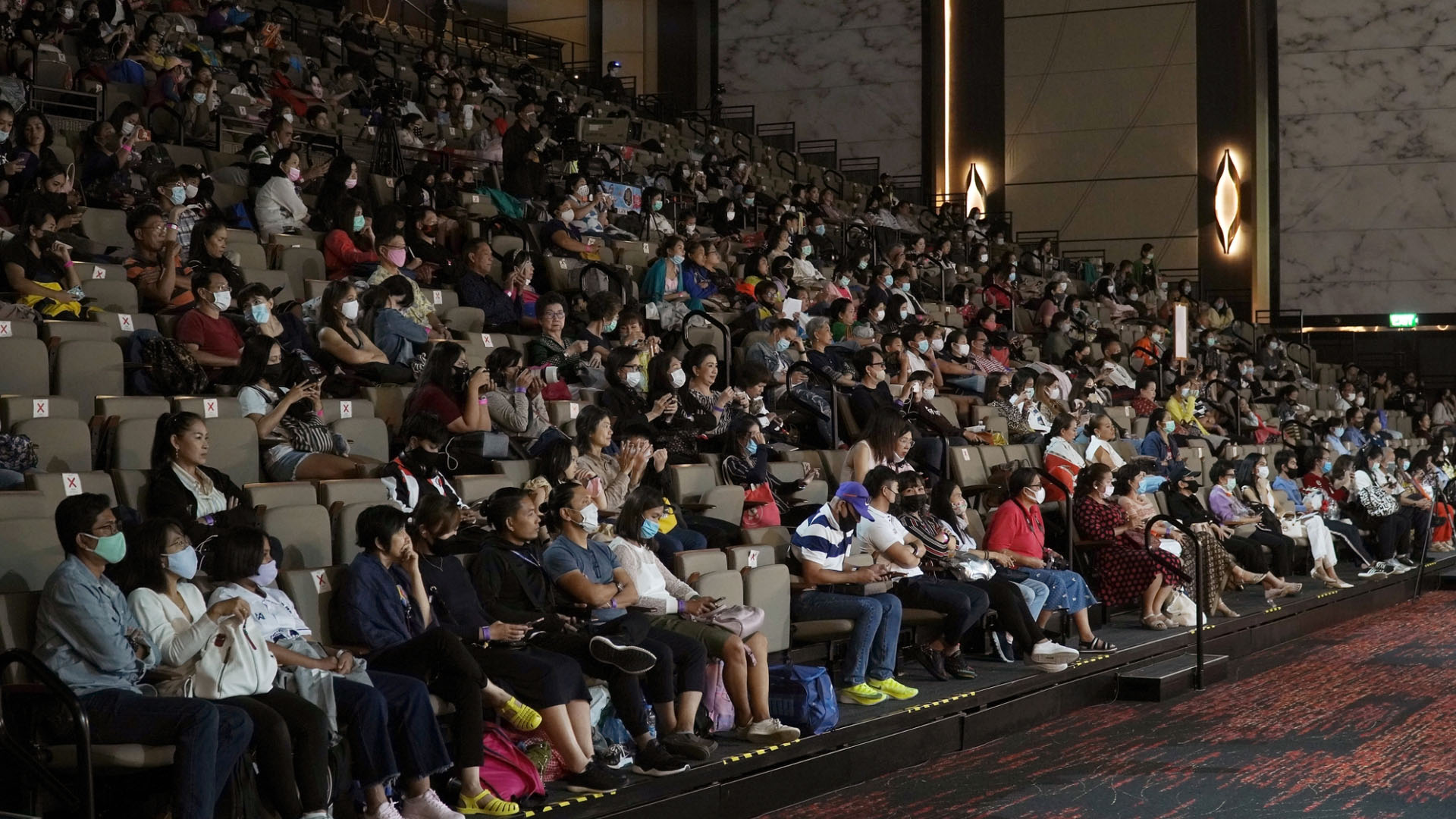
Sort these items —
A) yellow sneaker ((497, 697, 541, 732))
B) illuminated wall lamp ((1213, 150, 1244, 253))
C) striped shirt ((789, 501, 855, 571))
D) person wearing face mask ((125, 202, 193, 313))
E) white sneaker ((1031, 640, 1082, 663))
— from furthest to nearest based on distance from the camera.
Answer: illuminated wall lamp ((1213, 150, 1244, 253))
white sneaker ((1031, 640, 1082, 663))
person wearing face mask ((125, 202, 193, 313))
striped shirt ((789, 501, 855, 571))
yellow sneaker ((497, 697, 541, 732))

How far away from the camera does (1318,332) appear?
750 inches

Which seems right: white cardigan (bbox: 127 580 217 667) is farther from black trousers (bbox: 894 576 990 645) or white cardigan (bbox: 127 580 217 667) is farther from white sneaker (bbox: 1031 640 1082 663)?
white sneaker (bbox: 1031 640 1082 663)

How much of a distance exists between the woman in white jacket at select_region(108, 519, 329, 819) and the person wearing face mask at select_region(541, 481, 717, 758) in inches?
48.2

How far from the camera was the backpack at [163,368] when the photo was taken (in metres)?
5.98

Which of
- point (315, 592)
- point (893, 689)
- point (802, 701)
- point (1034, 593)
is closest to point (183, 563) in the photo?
point (315, 592)

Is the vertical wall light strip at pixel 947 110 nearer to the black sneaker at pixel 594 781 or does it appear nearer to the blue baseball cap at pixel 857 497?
the blue baseball cap at pixel 857 497

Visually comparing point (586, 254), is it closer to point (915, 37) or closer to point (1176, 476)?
point (1176, 476)

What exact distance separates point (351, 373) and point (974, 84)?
14.7m

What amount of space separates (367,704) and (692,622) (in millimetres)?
1480

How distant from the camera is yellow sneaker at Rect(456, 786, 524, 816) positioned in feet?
14.1

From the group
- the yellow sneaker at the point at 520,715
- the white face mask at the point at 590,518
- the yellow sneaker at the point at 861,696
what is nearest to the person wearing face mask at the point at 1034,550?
the yellow sneaker at the point at 861,696

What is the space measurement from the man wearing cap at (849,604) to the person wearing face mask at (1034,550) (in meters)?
1.23

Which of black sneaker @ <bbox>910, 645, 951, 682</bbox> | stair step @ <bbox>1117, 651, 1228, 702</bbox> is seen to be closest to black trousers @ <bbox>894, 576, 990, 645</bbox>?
black sneaker @ <bbox>910, 645, 951, 682</bbox>

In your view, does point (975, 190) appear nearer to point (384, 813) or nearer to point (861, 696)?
point (861, 696)
